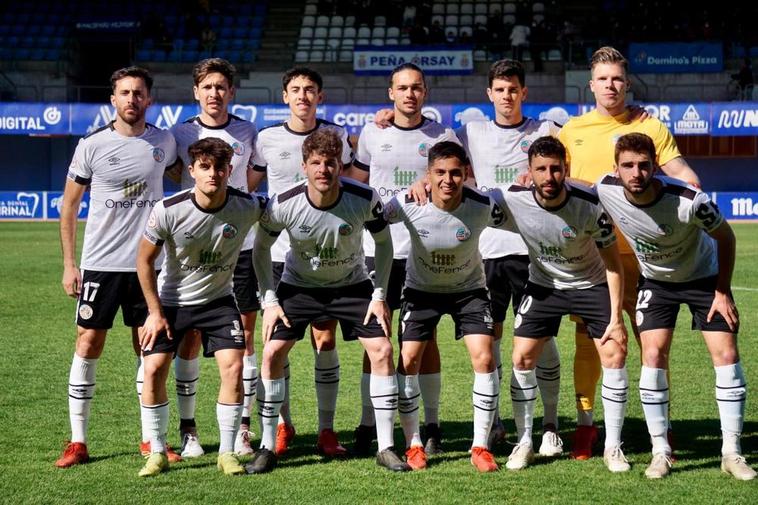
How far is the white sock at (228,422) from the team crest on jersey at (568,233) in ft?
6.42

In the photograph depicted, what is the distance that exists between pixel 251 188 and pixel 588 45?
975 inches

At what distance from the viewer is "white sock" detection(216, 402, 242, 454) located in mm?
5547

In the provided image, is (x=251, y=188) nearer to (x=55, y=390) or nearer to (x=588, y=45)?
(x=55, y=390)

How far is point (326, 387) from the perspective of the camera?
240 inches

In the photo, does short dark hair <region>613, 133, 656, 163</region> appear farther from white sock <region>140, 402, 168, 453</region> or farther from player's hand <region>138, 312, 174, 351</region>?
white sock <region>140, 402, 168, 453</region>

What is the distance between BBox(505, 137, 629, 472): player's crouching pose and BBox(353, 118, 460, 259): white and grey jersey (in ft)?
2.37

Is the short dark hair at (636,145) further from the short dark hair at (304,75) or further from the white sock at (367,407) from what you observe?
the white sock at (367,407)

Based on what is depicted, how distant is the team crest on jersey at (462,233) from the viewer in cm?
571

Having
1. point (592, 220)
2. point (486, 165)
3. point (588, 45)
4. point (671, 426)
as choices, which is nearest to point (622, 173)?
point (592, 220)

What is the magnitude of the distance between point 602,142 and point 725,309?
4.06 ft

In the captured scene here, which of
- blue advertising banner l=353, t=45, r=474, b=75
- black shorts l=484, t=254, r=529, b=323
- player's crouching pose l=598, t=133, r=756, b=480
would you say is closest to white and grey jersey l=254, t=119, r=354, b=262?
black shorts l=484, t=254, r=529, b=323

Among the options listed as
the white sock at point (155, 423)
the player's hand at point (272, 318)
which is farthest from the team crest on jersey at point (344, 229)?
the white sock at point (155, 423)

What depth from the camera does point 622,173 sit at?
5332mm

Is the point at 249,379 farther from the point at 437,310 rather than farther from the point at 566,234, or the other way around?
the point at 566,234
